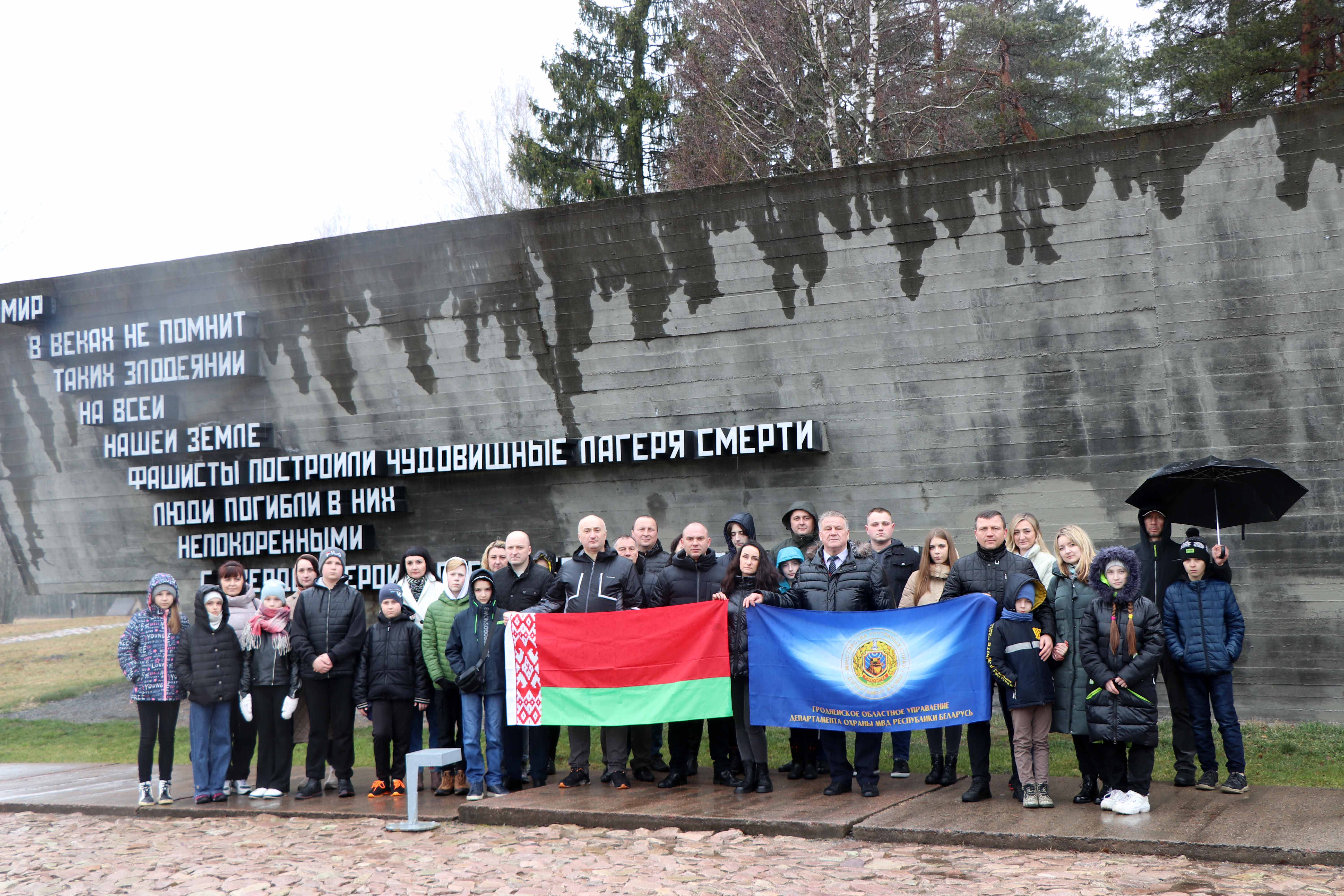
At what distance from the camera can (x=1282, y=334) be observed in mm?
10039

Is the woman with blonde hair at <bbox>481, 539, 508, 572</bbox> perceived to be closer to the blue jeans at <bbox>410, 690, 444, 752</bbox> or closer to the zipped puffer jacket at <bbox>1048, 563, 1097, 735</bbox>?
the blue jeans at <bbox>410, 690, 444, 752</bbox>

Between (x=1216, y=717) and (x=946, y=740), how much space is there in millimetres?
1717

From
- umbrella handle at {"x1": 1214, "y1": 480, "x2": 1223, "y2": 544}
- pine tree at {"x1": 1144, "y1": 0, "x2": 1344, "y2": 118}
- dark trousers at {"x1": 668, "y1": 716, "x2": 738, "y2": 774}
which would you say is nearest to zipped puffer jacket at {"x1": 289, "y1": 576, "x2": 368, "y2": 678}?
dark trousers at {"x1": 668, "y1": 716, "x2": 738, "y2": 774}

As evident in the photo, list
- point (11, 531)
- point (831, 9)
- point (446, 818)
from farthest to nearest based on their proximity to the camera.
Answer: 1. point (831, 9)
2. point (11, 531)
3. point (446, 818)

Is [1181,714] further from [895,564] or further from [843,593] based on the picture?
[843,593]

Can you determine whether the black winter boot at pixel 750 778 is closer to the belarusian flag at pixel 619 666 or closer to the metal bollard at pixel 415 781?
the belarusian flag at pixel 619 666

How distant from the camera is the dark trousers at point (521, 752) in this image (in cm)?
858

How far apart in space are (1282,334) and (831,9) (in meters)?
14.1

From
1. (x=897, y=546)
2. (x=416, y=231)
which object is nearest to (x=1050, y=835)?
(x=897, y=546)

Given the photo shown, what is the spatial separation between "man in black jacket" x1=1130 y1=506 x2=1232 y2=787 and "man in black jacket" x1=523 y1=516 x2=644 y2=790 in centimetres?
340

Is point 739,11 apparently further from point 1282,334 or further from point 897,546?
point 897,546

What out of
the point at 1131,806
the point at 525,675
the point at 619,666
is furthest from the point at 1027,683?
the point at 525,675

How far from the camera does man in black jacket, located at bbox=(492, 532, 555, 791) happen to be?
859cm

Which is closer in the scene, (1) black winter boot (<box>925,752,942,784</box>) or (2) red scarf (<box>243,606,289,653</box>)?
(1) black winter boot (<box>925,752,942,784</box>)
